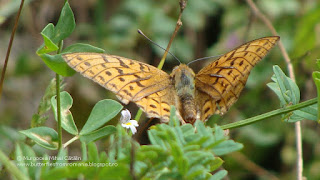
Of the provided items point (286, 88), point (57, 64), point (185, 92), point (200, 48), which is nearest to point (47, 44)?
point (57, 64)

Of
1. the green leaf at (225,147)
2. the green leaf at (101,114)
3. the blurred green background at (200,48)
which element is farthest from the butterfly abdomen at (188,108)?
the blurred green background at (200,48)

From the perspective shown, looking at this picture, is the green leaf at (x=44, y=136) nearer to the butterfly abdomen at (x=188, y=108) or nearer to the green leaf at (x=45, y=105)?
the green leaf at (x=45, y=105)

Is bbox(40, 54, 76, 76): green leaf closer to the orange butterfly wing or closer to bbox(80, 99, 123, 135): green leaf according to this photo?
the orange butterfly wing

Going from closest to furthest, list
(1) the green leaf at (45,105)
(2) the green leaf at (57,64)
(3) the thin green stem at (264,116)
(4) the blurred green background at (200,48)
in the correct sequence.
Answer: (3) the thin green stem at (264,116)
(2) the green leaf at (57,64)
(1) the green leaf at (45,105)
(4) the blurred green background at (200,48)

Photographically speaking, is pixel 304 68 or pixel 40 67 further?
pixel 40 67

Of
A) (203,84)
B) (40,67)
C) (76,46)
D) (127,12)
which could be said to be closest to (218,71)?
(203,84)

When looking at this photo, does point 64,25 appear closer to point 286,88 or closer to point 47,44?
point 47,44

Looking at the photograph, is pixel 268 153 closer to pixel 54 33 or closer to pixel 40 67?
pixel 40 67
